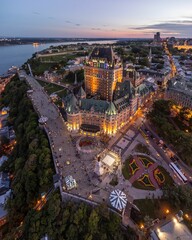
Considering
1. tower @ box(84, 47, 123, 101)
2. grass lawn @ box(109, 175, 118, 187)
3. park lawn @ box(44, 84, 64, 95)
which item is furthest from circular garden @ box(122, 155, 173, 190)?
park lawn @ box(44, 84, 64, 95)

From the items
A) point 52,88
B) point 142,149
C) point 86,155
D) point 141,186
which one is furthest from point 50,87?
point 141,186

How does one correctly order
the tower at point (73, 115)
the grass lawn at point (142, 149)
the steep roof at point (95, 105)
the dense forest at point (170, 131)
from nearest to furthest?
the dense forest at point (170, 131)
the grass lawn at point (142, 149)
the tower at point (73, 115)
the steep roof at point (95, 105)

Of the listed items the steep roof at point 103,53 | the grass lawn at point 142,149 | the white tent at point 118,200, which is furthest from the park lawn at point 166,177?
the steep roof at point 103,53

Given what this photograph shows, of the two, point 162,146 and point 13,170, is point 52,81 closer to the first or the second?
point 13,170

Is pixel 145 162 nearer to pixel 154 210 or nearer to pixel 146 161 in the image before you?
pixel 146 161

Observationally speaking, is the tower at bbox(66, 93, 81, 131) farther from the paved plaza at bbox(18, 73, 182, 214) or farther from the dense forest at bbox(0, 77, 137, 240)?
the dense forest at bbox(0, 77, 137, 240)

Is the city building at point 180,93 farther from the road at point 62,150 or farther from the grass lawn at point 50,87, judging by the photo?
the grass lawn at point 50,87

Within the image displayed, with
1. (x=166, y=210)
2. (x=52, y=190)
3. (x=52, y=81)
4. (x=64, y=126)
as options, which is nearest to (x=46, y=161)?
(x=52, y=190)
